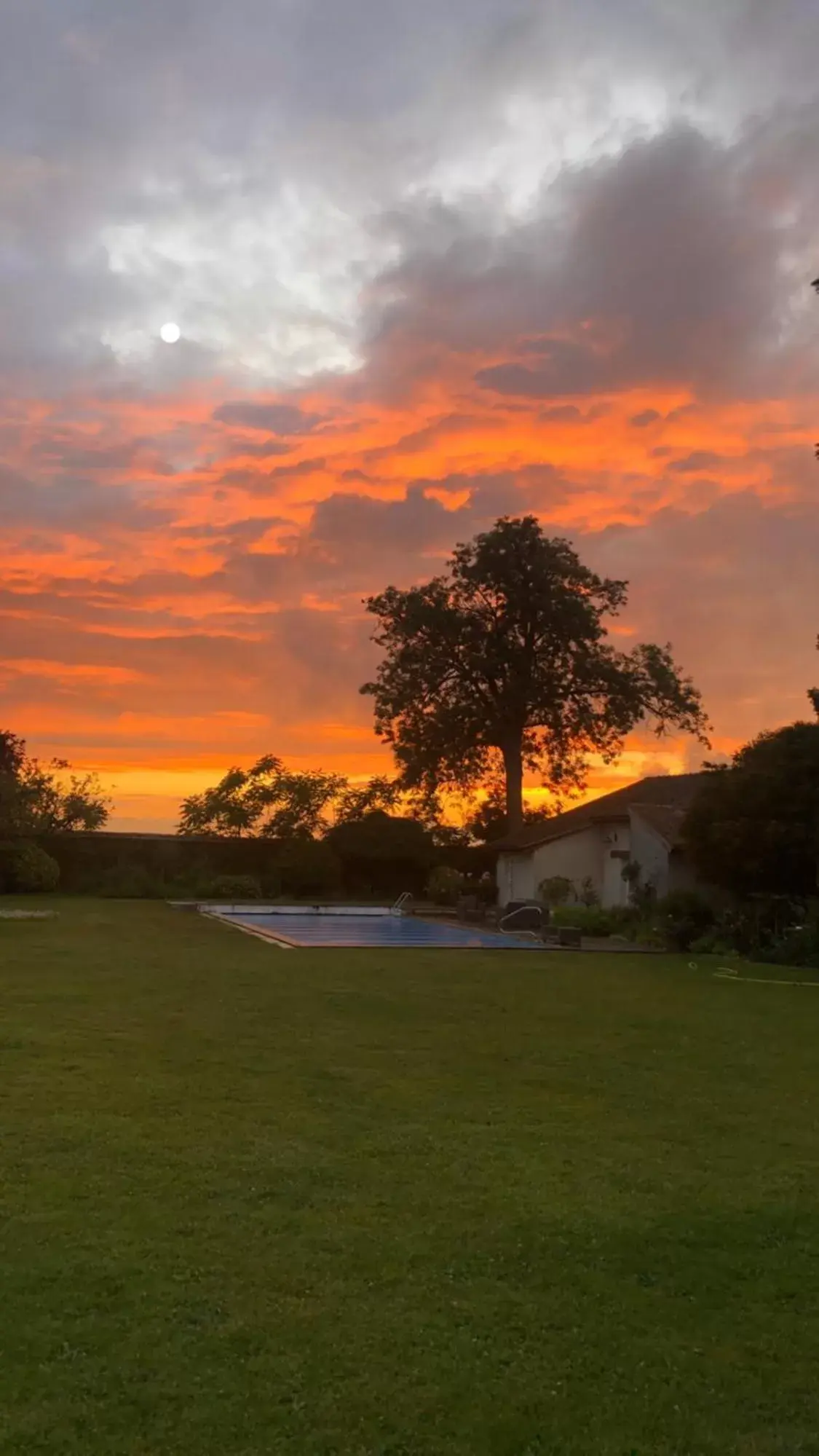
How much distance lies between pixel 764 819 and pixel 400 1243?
18.8 meters

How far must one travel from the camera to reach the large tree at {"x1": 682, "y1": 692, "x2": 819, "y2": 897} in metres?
21.8

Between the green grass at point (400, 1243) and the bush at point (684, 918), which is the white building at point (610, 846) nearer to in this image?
the bush at point (684, 918)

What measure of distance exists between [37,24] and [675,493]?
14368 mm

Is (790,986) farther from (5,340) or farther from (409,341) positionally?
(5,340)

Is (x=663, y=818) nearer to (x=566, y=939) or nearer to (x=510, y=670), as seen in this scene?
(x=566, y=939)

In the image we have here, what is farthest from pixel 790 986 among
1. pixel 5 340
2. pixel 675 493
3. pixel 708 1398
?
pixel 5 340

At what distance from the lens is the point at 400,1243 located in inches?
202

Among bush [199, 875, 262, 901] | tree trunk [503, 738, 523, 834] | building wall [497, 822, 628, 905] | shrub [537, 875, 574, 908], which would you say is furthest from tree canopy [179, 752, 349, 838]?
shrub [537, 875, 574, 908]

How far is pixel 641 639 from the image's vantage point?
47.0m

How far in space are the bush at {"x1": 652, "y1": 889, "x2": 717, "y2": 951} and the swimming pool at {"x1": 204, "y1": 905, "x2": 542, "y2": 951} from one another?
2.70m

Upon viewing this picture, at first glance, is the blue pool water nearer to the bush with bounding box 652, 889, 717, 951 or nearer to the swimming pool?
the swimming pool

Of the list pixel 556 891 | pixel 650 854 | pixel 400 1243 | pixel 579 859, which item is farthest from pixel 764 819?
pixel 400 1243

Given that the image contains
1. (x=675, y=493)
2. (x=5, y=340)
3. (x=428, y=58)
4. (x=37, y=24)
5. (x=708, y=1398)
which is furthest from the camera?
(x=675, y=493)

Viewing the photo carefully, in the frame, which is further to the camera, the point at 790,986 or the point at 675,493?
the point at 675,493
